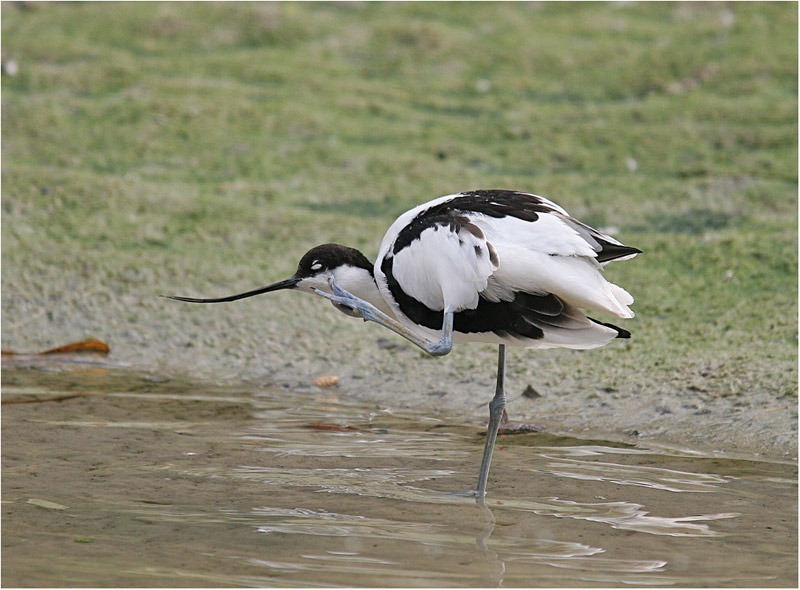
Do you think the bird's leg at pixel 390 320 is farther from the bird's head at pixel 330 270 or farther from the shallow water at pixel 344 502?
the shallow water at pixel 344 502

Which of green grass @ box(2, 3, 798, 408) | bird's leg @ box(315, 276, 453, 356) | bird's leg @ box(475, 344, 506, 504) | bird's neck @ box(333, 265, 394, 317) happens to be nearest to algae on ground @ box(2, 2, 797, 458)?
green grass @ box(2, 3, 798, 408)

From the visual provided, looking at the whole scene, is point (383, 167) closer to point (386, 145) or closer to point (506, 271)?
point (386, 145)

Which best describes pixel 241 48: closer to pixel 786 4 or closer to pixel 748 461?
pixel 786 4

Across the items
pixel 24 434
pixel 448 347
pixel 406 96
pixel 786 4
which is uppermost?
pixel 786 4

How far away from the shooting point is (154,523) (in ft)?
9.92

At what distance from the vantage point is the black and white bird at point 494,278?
3.21 metres

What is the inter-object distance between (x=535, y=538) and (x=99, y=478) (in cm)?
144

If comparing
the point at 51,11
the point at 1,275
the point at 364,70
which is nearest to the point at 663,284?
the point at 1,275

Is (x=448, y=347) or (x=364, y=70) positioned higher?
(x=364, y=70)

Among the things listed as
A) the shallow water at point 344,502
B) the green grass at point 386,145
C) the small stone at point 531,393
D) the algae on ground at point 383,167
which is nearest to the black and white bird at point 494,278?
the shallow water at point 344,502

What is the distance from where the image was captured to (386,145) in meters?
7.00

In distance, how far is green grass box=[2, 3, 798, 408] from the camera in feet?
16.8

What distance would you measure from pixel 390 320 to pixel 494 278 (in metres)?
0.42

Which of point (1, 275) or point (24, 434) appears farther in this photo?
point (1, 275)
